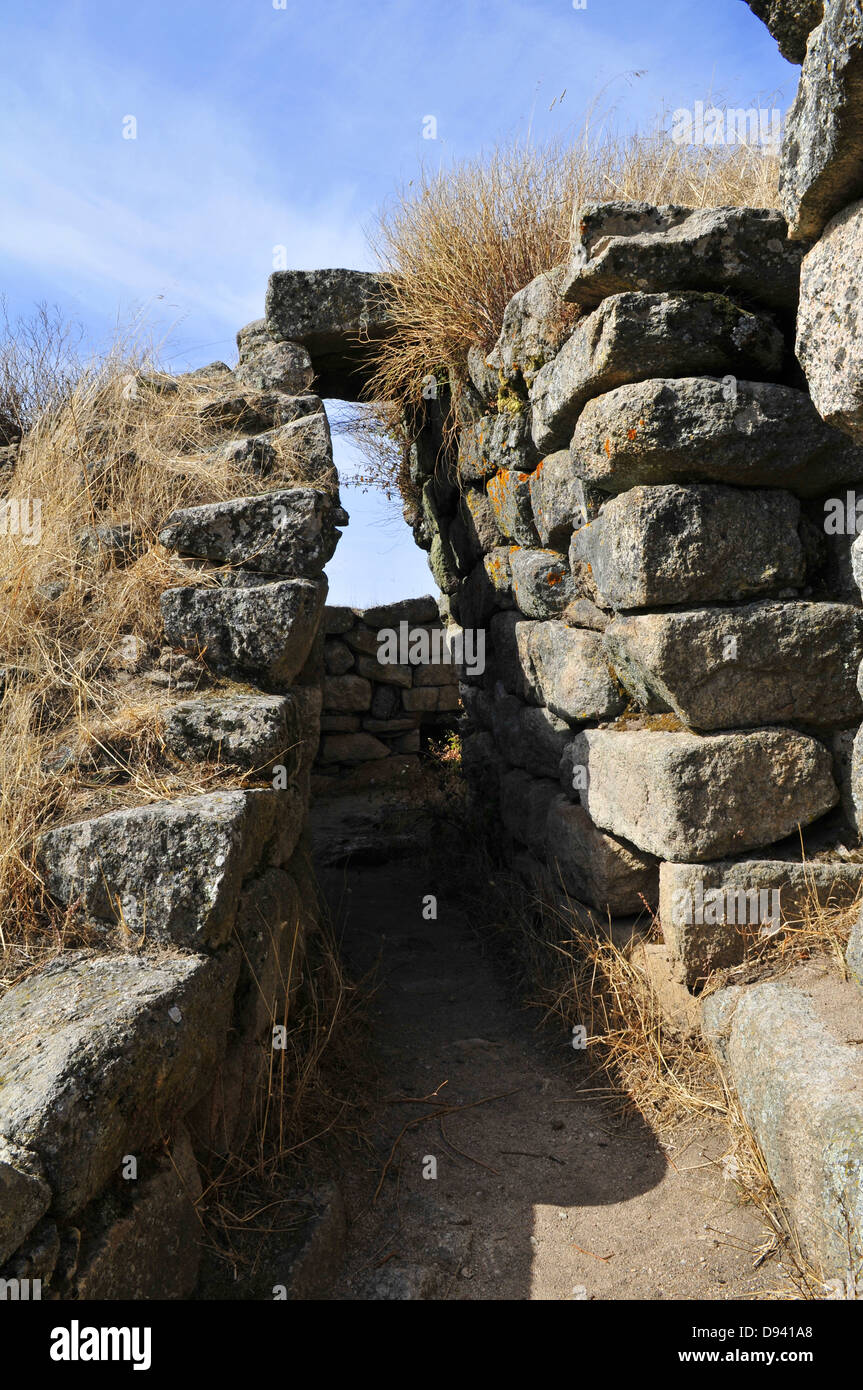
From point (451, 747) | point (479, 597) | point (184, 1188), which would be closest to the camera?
point (184, 1188)

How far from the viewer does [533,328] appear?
3.92 meters

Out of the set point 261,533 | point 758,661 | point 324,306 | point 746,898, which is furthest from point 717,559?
point 324,306

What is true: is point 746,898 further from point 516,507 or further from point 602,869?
point 516,507

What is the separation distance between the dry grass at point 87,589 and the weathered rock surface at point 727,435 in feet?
5.37

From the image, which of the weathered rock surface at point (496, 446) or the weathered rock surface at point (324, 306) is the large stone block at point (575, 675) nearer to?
the weathered rock surface at point (496, 446)

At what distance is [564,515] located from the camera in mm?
3855

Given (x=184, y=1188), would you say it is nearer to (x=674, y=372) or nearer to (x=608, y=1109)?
(x=608, y=1109)

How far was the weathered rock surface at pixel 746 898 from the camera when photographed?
2.92 m

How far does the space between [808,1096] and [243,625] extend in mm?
2207

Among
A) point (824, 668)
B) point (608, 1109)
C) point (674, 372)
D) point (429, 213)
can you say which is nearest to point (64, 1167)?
point (608, 1109)

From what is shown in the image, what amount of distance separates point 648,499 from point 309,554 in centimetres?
127

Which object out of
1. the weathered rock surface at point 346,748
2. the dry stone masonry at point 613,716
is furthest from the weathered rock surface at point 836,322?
the weathered rock surface at point 346,748

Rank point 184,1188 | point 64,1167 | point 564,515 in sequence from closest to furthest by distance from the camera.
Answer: point 64,1167
point 184,1188
point 564,515

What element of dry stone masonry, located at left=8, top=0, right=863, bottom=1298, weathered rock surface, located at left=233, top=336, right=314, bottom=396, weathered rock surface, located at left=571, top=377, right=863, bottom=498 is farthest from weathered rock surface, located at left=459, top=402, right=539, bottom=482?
weathered rock surface, located at left=571, top=377, right=863, bottom=498
